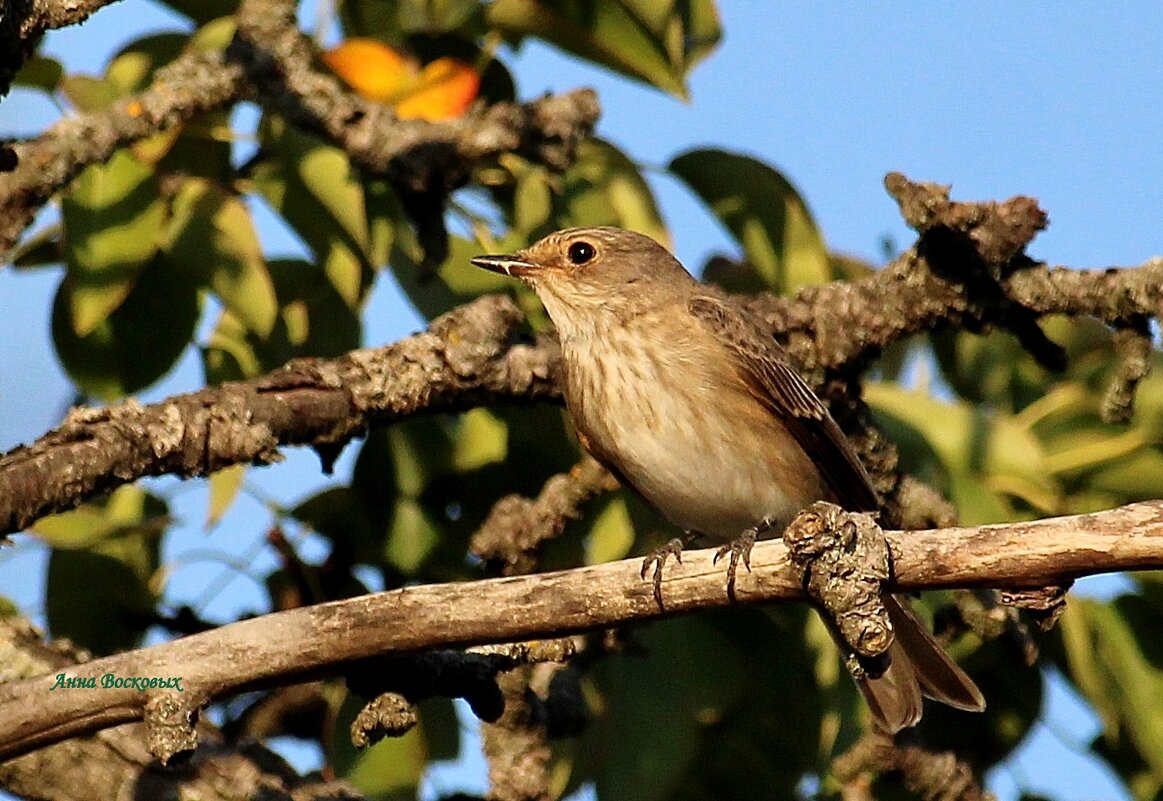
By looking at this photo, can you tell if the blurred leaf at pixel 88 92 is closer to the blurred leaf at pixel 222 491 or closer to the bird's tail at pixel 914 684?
the blurred leaf at pixel 222 491

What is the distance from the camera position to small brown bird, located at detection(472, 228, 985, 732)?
17.4 feet

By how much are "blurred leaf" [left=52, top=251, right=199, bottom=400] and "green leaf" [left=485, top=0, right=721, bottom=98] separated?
1267mm

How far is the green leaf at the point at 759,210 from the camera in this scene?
513 centimetres

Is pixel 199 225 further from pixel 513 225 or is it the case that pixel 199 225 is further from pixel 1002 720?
pixel 1002 720

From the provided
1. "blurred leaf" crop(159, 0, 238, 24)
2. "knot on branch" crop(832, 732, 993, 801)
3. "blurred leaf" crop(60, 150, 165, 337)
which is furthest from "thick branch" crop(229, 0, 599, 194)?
"knot on branch" crop(832, 732, 993, 801)

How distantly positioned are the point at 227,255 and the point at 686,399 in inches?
61.0

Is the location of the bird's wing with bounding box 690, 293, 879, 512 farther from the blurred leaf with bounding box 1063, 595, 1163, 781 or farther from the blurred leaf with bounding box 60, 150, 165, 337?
→ the blurred leaf with bounding box 60, 150, 165, 337

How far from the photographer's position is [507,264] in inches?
209

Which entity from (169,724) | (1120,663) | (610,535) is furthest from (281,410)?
(1120,663)

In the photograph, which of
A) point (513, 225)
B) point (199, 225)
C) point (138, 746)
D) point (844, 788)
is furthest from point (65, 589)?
point (844, 788)

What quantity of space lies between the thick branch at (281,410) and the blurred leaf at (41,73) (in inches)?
A: 45.2

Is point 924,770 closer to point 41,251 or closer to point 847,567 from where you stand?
point 847,567

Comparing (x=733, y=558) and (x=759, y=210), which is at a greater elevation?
(x=759, y=210)

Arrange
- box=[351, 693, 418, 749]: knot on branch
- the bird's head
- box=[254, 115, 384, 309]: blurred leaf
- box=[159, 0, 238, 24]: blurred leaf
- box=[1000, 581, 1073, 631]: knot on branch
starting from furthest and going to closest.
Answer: the bird's head
box=[159, 0, 238, 24]: blurred leaf
box=[254, 115, 384, 309]: blurred leaf
box=[351, 693, 418, 749]: knot on branch
box=[1000, 581, 1073, 631]: knot on branch
